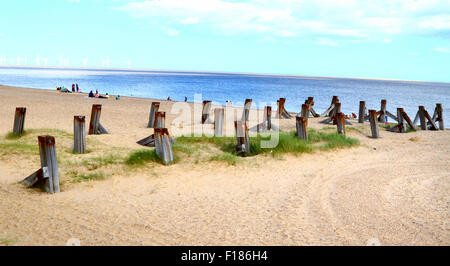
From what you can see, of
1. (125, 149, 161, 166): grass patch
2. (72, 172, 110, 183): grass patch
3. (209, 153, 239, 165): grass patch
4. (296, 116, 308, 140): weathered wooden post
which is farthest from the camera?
(296, 116, 308, 140): weathered wooden post

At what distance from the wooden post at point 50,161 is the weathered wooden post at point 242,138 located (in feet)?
14.7

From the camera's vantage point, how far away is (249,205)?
20.4 feet

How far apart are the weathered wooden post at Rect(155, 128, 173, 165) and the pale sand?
0.27 meters

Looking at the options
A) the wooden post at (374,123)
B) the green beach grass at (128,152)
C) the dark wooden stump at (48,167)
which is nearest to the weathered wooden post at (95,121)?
the green beach grass at (128,152)

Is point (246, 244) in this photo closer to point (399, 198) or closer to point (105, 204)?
point (105, 204)

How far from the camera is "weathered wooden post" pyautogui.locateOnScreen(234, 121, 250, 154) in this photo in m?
9.47

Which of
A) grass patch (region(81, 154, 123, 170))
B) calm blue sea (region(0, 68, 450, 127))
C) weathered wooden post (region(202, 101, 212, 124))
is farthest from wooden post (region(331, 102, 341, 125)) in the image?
calm blue sea (region(0, 68, 450, 127))

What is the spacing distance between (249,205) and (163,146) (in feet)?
9.33

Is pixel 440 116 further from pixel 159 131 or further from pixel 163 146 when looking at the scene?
pixel 159 131

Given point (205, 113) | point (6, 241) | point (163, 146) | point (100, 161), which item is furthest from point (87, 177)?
point (205, 113)

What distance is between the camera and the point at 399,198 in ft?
21.7

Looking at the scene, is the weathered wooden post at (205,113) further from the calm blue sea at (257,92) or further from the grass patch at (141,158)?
the calm blue sea at (257,92)

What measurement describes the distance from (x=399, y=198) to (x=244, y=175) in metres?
3.06

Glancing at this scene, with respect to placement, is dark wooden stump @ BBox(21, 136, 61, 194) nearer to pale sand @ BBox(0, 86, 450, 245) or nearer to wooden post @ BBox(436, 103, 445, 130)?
pale sand @ BBox(0, 86, 450, 245)
